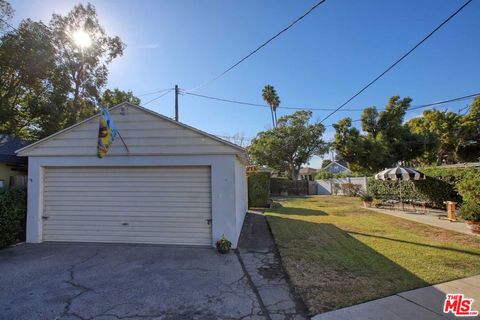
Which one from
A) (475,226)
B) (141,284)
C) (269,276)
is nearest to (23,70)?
(141,284)

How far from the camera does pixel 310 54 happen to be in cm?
955

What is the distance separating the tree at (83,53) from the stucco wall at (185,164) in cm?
1252

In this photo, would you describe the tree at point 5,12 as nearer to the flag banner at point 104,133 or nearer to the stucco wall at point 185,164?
the stucco wall at point 185,164

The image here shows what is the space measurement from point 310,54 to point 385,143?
16.3 meters

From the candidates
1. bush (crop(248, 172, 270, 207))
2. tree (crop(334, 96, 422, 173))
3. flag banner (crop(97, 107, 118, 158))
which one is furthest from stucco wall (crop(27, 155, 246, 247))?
Result: tree (crop(334, 96, 422, 173))

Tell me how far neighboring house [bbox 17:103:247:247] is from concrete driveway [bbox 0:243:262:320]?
0.65 metres

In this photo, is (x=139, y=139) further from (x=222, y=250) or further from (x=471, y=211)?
(x=471, y=211)

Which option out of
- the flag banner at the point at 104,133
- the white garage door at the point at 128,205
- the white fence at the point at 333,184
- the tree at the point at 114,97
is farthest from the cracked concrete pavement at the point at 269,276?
the tree at the point at 114,97

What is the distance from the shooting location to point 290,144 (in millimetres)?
31188

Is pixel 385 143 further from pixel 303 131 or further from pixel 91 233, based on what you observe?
pixel 91 233

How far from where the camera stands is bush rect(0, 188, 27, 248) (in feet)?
20.6

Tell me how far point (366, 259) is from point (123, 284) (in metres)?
4.72

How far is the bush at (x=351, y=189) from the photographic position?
72.4ft

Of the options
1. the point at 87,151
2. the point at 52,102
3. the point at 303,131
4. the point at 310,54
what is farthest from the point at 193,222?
the point at 303,131
